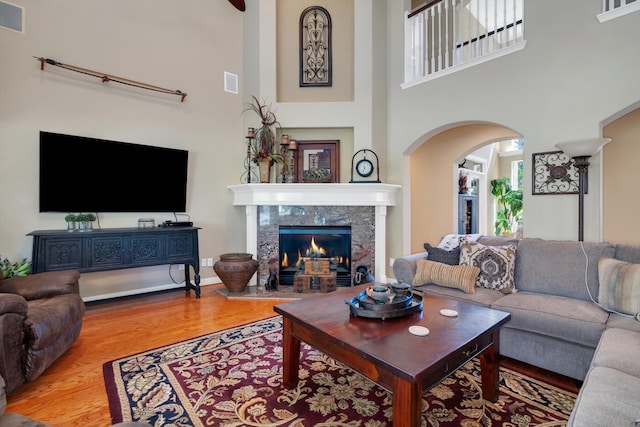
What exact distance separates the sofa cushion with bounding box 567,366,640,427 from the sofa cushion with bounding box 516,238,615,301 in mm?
1313

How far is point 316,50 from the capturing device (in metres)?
4.68

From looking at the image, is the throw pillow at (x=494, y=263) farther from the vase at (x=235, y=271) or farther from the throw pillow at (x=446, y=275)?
the vase at (x=235, y=271)

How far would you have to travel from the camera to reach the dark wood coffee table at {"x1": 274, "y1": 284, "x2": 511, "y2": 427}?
4.17ft

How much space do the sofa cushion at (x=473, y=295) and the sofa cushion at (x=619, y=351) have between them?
74cm

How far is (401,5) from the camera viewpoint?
14.8 feet

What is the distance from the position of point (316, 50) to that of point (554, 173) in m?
3.50

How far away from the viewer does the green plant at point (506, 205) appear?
819 centimetres

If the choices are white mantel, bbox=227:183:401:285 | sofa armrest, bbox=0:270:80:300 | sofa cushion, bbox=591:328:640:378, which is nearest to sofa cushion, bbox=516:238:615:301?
sofa cushion, bbox=591:328:640:378

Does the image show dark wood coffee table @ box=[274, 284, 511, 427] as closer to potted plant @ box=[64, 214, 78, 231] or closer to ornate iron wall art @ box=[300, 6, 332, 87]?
potted plant @ box=[64, 214, 78, 231]

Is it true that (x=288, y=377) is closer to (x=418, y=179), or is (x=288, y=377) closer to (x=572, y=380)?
(x=572, y=380)

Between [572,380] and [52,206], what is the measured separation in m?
4.75

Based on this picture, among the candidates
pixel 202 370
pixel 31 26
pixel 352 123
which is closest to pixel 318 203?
pixel 352 123

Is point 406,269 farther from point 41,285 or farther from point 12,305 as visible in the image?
point 41,285

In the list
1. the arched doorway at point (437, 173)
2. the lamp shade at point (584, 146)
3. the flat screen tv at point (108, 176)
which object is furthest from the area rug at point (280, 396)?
the arched doorway at point (437, 173)
